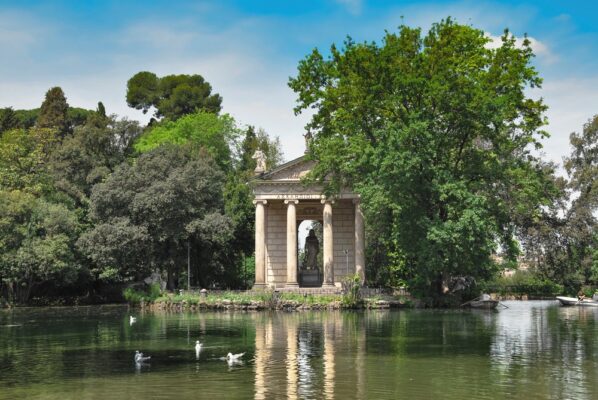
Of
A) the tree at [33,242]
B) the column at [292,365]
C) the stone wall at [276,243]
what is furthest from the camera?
the stone wall at [276,243]

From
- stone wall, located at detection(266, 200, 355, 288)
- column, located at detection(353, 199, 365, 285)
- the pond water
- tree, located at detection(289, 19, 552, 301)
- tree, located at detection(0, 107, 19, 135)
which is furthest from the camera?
tree, located at detection(0, 107, 19, 135)

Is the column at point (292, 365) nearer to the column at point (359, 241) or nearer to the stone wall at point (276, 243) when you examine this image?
the column at point (359, 241)

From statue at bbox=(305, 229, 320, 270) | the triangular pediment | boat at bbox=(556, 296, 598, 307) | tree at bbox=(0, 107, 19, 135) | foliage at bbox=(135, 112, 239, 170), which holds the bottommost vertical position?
boat at bbox=(556, 296, 598, 307)

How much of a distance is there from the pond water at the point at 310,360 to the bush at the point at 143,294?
19.6 m

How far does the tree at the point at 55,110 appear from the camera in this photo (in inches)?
3612

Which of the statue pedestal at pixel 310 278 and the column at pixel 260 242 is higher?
the column at pixel 260 242

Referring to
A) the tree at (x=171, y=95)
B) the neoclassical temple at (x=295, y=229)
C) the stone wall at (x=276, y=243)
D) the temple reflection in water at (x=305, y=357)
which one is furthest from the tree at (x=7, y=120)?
the temple reflection in water at (x=305, y=357)

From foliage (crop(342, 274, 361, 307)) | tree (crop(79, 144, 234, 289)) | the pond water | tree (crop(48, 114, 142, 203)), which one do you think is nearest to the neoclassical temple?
tree (crop(79, 144, 234, 289))

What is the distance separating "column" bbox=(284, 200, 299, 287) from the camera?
206 feet

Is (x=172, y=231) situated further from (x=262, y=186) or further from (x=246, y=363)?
(x=246, y=363)

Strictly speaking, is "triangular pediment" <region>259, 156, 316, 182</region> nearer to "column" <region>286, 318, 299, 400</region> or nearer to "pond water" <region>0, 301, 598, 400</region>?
"pond water" <region>0, 301, 598, 400</region>

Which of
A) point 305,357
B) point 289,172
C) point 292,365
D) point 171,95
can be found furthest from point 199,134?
point 292,365

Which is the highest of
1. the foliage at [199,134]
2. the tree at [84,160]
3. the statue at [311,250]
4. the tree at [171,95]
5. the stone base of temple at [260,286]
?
the tree at [171,95]

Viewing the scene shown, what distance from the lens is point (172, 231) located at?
62031 mm
